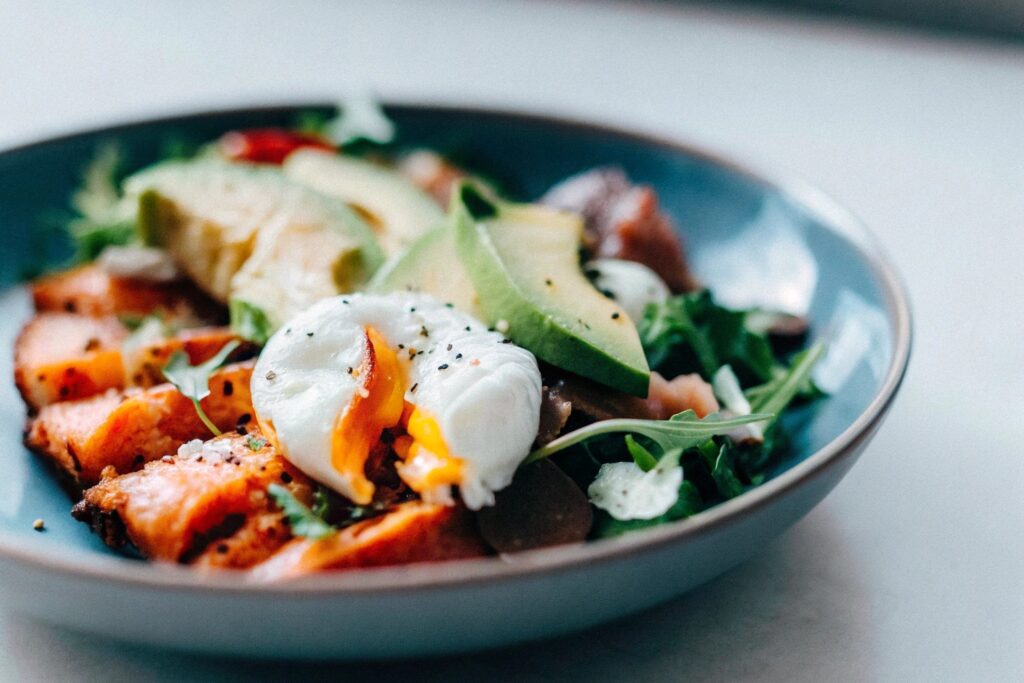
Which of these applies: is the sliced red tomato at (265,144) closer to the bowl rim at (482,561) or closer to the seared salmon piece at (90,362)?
the seared salmon piece at (90,362)

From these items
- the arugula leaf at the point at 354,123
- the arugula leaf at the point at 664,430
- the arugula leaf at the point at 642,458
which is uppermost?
the arugula leaf at the point at 354,123

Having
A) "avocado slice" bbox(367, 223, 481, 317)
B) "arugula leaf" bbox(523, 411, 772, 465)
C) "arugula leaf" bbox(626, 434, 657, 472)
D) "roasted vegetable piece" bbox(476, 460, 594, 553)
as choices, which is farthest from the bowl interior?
"avocado slice" bbox(367, 223, 481, 317)

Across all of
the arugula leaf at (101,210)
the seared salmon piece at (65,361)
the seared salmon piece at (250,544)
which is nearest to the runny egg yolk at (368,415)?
the seared salmon piece at (250,544)

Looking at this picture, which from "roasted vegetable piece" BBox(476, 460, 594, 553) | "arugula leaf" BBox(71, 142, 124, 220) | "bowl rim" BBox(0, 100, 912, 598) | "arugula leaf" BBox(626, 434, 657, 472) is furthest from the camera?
"arugula leaf" BBox(71, 142, 124, 220)

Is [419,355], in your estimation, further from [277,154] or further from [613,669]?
[277,154]

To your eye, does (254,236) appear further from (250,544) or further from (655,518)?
(655,518)

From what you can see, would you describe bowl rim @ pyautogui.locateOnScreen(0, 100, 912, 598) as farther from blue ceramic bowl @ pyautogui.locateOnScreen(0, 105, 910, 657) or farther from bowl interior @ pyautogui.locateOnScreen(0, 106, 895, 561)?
bowl interior @ pyautogui.locateOnScreen(0, 106, 895, 561)
